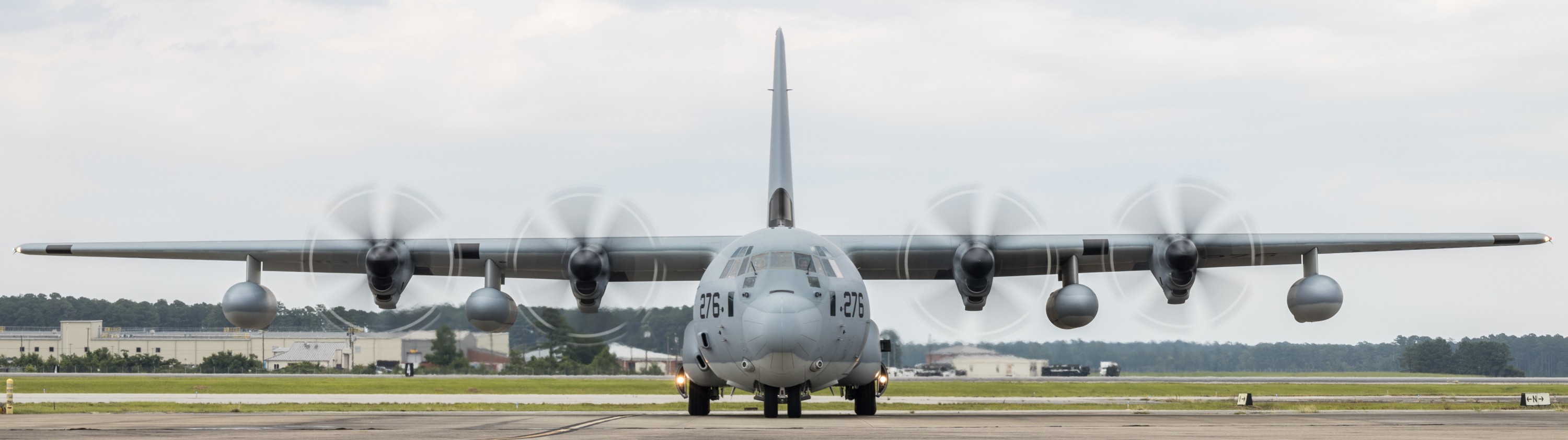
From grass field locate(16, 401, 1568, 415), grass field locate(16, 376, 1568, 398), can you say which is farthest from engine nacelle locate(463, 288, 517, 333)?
grass field locate(16, 376, 1568, 398)

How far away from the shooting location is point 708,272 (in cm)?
2347

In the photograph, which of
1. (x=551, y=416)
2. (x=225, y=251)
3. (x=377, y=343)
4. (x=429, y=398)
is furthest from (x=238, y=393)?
(x=377, y=343)

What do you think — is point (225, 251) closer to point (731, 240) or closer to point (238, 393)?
point (731, 240)

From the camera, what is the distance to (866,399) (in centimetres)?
2519

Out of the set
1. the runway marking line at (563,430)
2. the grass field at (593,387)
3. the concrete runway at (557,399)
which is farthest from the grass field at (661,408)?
the grass field at (593,387)

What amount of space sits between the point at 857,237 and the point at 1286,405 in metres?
15.8

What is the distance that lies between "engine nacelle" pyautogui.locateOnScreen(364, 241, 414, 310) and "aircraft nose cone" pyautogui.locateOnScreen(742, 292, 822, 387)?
355 inches

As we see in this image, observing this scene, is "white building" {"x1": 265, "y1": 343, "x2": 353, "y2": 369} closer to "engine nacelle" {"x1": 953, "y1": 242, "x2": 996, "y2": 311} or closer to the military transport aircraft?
the military transport aircraft

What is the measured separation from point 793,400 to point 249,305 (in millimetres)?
12127

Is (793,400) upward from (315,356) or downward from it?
upward

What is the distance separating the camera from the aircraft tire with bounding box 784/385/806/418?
866 inches

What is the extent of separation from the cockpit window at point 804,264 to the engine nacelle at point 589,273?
608cm

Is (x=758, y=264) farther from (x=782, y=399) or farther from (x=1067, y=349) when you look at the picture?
(x=1067, y=349)

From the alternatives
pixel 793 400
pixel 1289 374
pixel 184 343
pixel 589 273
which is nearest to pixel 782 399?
pixel 793 400
